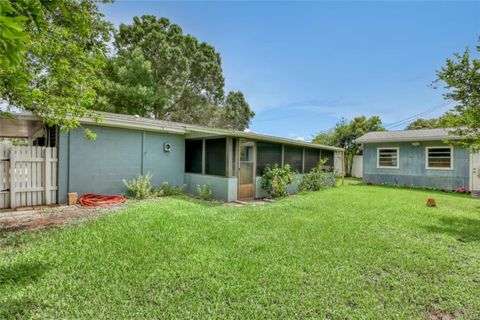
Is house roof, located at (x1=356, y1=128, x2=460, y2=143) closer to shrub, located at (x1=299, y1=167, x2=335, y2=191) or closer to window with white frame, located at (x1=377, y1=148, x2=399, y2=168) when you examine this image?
window with white frame, located at (x1=377, y1=148, x2=399, y2=168)

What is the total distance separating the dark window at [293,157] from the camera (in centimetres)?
1109

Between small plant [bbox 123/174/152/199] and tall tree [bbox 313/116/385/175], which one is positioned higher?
tall tree [bbox 313/116/385/175]

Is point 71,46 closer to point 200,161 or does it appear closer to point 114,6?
point 200,161

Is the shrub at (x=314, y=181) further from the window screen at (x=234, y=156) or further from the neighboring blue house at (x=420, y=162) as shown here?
the neighboring blue house at (x=420, y=162)

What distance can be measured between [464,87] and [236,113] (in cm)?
2357

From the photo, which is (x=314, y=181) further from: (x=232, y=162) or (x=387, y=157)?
(x=387, y=157)

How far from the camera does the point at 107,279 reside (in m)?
2.96

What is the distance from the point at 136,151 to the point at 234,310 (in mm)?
7371

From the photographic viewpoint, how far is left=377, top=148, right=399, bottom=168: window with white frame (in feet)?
48.5

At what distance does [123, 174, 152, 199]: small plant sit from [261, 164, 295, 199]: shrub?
4429 mm

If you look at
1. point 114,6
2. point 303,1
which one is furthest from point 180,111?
point 303,1

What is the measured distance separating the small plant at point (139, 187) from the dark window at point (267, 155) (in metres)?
4.31

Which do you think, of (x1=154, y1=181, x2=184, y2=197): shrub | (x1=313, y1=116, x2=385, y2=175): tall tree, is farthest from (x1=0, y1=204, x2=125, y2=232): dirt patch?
(x1=313, y1=116, x2=385, y2=175): tall tree

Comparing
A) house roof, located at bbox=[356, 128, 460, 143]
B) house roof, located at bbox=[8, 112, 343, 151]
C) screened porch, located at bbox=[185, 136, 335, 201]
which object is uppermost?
house roof, located at bbox=[356, 128, 460, 143]
